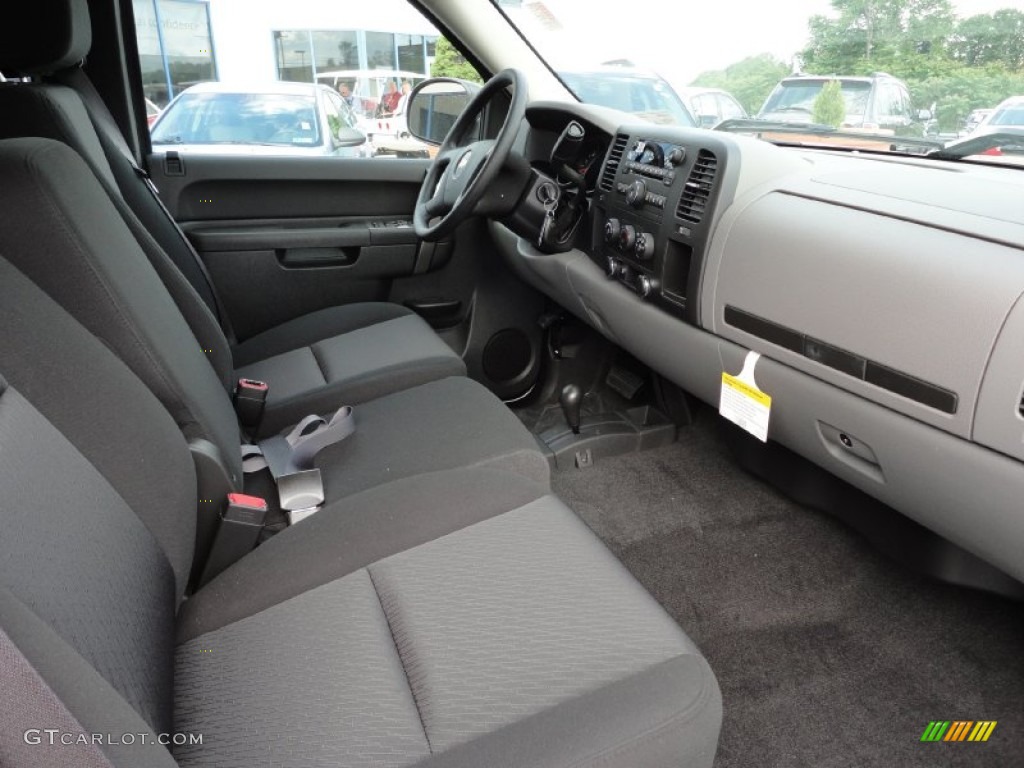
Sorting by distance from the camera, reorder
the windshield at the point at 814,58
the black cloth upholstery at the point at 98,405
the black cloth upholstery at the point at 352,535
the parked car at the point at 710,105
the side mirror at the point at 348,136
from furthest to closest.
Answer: the side mirror at the point at 348,136, the parked car at the point at 710,105, the windshield at the point at 814,58, the black cloth upholstery at the point at 352,535, the black cloth upholstery at the point at 98,405

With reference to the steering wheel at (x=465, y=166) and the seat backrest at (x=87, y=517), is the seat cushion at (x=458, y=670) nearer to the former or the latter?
the seat backrest at (x=87, y=517)

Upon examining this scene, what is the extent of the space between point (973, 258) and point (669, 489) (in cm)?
118

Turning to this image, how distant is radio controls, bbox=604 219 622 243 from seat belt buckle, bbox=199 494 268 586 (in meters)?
1.03

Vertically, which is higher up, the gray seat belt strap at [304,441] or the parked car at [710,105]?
the parked car at [710,105]

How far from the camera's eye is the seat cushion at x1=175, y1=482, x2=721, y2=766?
2.73ft

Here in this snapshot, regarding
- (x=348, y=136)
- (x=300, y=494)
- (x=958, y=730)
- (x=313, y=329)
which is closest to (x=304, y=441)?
(x=300, y=494)

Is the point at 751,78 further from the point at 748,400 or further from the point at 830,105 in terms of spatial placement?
the point at 748,400

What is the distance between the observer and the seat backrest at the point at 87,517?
0.62m

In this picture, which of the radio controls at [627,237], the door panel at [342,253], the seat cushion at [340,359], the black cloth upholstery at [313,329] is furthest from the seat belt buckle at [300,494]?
the door panel at [342,253]

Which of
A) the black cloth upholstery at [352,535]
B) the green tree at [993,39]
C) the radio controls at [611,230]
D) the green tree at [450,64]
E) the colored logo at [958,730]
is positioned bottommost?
the colored logo at [958,730]

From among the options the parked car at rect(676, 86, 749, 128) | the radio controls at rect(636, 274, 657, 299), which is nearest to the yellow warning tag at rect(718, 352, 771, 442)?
the radio controls at rect(636, 274, 657, 299)

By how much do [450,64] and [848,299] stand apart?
162cm

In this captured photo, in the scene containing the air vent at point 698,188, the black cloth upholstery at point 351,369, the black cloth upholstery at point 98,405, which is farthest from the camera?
the black cloth upholstery at point 351,369

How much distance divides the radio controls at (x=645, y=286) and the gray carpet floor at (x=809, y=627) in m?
0.59
